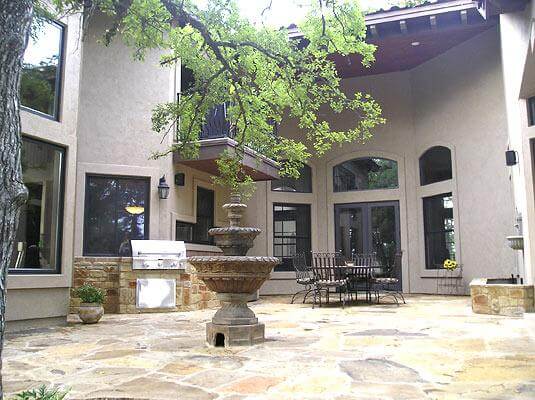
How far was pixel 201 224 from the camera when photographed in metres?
10.4

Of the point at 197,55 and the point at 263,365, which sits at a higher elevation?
the point at 197,55

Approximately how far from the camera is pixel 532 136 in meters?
6.48

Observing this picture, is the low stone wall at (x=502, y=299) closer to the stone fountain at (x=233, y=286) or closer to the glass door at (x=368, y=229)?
the stone fountain at (x=233, y=286)

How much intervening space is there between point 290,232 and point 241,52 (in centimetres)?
818

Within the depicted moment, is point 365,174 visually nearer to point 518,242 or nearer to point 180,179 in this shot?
point 180,179

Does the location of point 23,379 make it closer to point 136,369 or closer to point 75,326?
point 136,369

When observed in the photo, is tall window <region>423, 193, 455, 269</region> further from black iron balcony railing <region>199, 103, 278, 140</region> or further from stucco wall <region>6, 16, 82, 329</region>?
stucco wall <region>6, 16, 82, 329</region>

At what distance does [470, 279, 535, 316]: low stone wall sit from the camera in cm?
667

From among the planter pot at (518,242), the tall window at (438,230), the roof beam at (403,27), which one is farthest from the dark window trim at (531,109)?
the tall window at (438,230)

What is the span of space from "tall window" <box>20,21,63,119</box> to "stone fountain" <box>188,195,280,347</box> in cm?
370

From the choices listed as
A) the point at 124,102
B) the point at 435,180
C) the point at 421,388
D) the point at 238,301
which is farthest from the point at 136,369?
the point at 435,180

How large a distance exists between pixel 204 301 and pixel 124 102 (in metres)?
3.93

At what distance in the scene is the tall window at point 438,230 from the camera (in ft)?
37.6

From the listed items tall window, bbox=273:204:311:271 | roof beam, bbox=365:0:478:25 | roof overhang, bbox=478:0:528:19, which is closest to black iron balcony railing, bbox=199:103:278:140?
tall window, bbox=273:204:311:271
